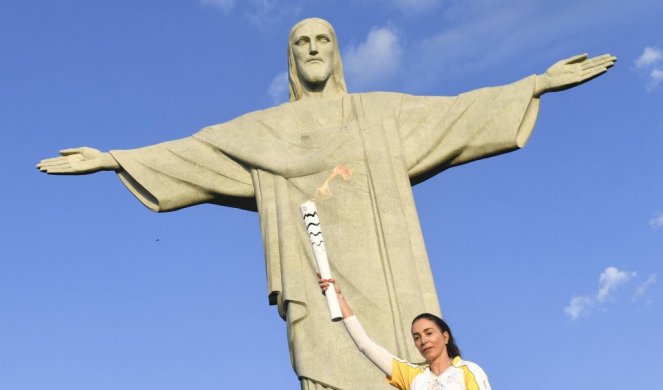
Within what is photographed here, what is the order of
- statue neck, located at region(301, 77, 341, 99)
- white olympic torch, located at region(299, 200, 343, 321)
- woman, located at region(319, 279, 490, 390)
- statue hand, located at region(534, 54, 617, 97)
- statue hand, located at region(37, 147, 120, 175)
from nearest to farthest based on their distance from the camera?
woman, located at region(319, 279, 490, 390) → white olympic torch, located at region(299, 200, 343, 321) → statue hand, located at region(534, 54, 617, 97) → statue hand, located at region(37, 147, 120, 175) → statue neck, located at region(301, 77, 341, 99)

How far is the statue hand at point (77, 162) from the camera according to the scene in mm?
12953

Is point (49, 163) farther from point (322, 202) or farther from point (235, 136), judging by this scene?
point (322, 202)

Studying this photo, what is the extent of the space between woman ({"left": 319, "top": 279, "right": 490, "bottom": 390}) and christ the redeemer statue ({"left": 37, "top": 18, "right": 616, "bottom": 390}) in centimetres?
438

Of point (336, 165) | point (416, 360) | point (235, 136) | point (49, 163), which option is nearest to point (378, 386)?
point (416, 360)

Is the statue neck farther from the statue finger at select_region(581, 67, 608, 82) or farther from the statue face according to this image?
the statue finger at select_region(581, 67, 608, 82)

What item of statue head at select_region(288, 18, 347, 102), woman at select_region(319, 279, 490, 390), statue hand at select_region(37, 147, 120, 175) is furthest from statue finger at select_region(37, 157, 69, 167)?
woman at select_region(319, 279, 490, 390)

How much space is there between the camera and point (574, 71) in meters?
12.5

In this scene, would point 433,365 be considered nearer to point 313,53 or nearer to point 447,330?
point 447,330

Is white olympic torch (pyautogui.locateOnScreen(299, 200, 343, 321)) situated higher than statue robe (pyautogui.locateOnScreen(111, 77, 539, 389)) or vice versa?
statue robe (pyautogui.locateOnScreen(111, 77, 539, 389))

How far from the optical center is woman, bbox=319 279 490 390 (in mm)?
6758

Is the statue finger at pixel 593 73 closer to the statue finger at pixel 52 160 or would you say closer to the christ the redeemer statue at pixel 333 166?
the christ the redeemer statue at pixel 333 166

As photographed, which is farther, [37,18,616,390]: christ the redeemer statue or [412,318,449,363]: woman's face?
[37,18,616,390]: christ the redeemer statue

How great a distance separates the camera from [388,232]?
12.1m

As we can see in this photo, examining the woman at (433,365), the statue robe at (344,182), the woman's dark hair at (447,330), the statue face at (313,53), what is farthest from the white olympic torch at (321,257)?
the statue face at (313,53)
